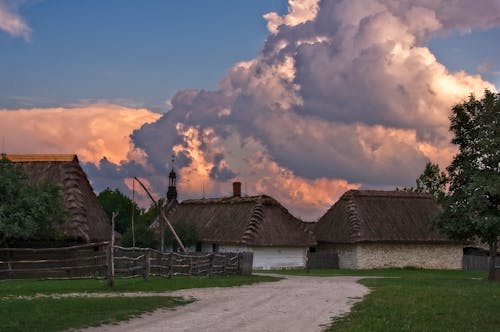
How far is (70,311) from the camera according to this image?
60.5 feet

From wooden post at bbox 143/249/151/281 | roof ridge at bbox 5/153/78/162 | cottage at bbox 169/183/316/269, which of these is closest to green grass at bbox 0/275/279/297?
wooden post at bbox 143/249/151/281

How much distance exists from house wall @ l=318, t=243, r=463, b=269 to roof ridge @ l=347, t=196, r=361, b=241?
0.75m

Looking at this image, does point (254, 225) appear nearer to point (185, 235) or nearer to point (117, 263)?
point (185, 235)

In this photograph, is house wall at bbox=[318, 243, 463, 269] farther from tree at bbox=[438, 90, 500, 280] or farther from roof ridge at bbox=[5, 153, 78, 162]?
roof ridge at bbox=[5, 153, 78, 162]

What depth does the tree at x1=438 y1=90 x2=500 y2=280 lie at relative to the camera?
40.2 metres

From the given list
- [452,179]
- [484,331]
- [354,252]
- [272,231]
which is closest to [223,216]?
[272,231]

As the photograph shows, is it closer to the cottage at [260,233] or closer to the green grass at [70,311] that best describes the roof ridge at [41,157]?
the cottage at [260,233]

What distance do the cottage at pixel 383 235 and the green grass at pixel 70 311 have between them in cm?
3865

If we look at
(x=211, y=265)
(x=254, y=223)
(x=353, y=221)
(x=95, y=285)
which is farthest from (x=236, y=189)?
(x=95, y=285)

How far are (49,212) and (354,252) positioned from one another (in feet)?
99.9

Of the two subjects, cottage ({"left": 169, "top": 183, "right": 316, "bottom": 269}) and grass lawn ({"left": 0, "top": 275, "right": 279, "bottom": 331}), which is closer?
grass lawn ({"left": 0, "top": 275, "right": 279, "bottom": 331})

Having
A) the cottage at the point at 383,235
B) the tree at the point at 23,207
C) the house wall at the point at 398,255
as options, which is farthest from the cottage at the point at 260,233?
the tree at the point at 23,207

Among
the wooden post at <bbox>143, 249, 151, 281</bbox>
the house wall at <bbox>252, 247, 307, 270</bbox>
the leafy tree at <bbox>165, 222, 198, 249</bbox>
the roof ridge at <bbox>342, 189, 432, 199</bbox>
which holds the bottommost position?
the house wall at <bbox>252, 247, 307, 270</bbox>

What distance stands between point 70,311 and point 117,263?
16289 mm
